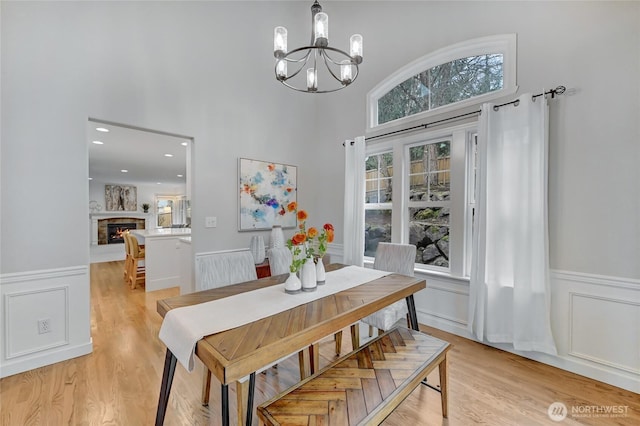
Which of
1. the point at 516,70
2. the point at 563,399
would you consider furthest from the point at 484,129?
the point at 563,399

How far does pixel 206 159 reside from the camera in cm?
310

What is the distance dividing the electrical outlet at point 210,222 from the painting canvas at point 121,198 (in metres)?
9.18

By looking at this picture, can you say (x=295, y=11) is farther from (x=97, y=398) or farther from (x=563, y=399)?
(x=563, y=399)

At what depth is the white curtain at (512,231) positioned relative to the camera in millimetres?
2176

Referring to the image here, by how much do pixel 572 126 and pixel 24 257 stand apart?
443 centimetres

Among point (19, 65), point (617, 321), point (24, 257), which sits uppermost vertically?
point (19, 65)

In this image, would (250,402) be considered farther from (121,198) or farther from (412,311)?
(121,198)

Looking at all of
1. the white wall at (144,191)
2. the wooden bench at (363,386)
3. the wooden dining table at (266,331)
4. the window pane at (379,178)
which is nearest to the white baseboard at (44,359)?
the wooden dining table at (266,331)

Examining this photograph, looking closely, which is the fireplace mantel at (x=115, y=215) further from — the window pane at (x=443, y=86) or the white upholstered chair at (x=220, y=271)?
the window pane at (x=443, y=86)

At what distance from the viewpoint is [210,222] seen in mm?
3137

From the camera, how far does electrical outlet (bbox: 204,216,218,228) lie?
310 centimetres

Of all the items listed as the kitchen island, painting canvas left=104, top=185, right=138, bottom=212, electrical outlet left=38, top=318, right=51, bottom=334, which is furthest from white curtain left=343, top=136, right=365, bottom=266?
painting canvas left=104, top=185, right=138, bottom=212

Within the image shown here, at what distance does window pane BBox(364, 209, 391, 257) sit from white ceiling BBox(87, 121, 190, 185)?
2.46 meters

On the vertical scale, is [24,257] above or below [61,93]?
below
